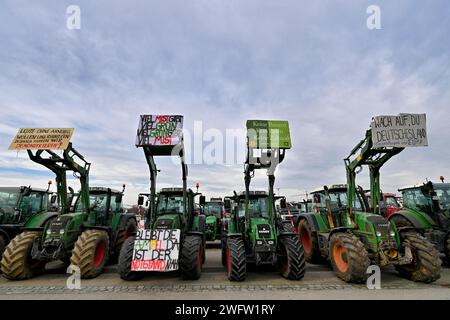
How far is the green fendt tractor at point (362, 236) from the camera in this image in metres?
5.96

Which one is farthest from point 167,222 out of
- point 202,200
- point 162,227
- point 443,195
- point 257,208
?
point 443,195

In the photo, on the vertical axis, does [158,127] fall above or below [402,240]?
above

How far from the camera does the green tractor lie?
6.46 m

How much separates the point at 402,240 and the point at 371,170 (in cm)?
218

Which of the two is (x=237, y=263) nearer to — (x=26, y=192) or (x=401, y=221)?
(x=401, y=221)

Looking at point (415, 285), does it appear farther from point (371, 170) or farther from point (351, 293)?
point (371, 170)

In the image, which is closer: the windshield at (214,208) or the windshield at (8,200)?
the windshield at (8,200)

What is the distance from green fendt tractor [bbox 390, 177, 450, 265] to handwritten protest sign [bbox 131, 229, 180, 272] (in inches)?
299

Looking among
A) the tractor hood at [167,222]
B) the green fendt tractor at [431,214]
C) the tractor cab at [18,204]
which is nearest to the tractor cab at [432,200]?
the green fendt tractor at [431,214]

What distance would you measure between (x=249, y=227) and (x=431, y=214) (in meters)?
6.62

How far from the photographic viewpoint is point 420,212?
888 centimetres

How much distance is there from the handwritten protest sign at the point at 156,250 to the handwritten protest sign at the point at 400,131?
579 cm

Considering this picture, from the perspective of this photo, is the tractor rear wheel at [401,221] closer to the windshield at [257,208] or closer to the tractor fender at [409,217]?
the tractor fender at [409,217]
